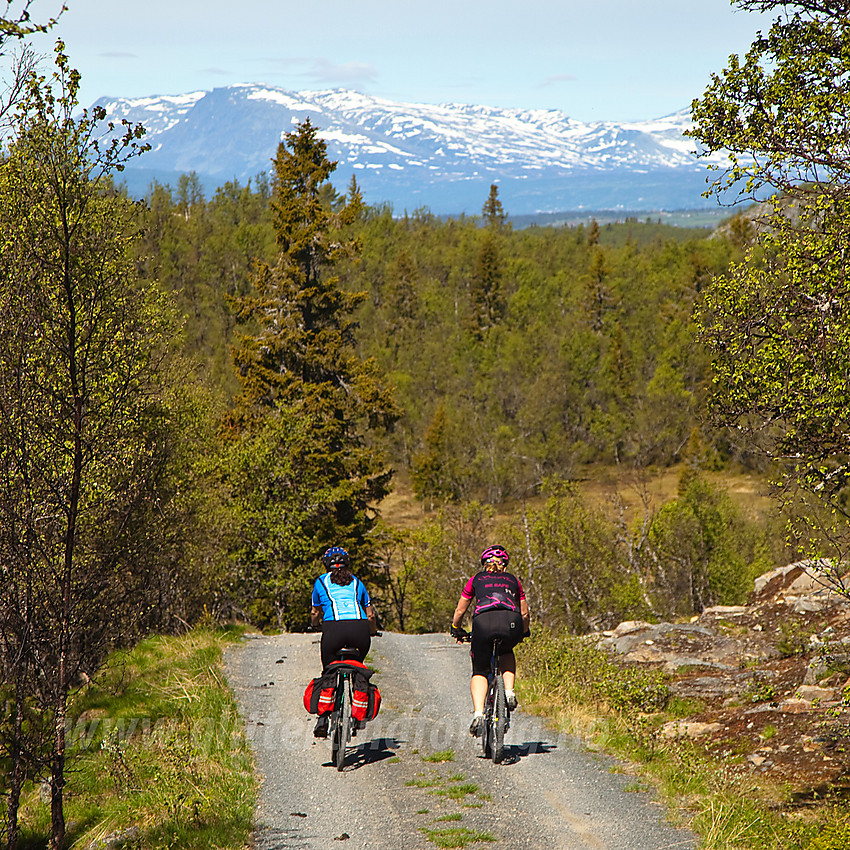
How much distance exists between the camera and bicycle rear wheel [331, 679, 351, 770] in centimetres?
893

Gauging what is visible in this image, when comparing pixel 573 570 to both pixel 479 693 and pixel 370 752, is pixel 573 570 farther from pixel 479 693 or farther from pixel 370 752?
pixel 479 693

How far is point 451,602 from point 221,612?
8.82 m

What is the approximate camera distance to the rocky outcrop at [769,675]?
10383mm

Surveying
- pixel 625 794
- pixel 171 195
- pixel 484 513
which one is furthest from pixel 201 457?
pixel 171 195

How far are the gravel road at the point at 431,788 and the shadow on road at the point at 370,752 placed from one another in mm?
14

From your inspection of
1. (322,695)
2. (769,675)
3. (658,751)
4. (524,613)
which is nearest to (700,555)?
(769,675)

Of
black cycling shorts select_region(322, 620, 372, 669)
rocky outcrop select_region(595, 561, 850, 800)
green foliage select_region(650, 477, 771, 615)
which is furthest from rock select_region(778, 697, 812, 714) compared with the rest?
green foliage select_region(650, 477, 771, 615)

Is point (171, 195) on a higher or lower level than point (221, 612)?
higher

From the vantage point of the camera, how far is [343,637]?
30.1 ft

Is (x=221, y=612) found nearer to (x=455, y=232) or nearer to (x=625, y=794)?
(x=625, y=794)

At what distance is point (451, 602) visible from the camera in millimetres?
31078

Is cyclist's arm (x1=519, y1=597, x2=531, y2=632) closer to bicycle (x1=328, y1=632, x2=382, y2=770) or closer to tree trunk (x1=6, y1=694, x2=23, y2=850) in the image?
bicycle (x1=328, y1=632, x2=382, y2=770)

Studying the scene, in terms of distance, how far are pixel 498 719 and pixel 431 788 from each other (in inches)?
42.6

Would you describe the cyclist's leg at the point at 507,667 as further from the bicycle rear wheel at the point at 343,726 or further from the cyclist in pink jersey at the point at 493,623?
the bicycle rear wheel at the point at 343,726
